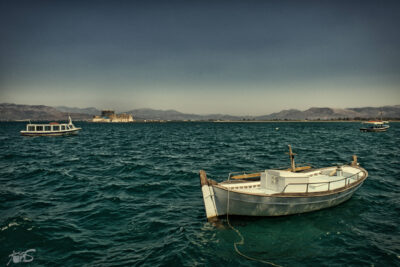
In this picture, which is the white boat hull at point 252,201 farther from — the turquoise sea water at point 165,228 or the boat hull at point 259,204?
the turquoise sea water at point 165,228

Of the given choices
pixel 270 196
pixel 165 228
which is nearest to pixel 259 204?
pixel 270 196

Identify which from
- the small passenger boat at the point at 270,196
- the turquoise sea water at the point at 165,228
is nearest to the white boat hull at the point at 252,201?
the small passenger boat at the point at 270,196

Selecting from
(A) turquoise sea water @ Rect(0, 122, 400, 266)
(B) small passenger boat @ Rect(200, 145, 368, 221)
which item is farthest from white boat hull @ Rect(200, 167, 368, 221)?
(A) turquoise sea water @ Rect(0, 122, 400, 266)

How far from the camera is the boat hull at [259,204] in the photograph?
11273 mm

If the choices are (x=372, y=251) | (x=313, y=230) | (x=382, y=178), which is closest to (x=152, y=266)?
(x=313, y=230)

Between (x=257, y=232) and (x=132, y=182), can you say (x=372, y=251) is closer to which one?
(x=257, y=232)

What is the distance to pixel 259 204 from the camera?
1150 cm

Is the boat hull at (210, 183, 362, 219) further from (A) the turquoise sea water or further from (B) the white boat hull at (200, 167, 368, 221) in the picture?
(A) the turquoise sea water

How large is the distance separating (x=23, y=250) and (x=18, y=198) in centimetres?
780

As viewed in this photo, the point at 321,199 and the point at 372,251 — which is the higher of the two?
the point at 321,199

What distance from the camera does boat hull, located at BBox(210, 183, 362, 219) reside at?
37.0ft

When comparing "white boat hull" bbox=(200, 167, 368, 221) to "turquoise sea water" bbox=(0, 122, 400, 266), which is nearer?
"turquoise sea water" bbox=(0, 122, 400, 266)

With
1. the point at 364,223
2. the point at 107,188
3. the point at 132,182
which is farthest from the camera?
the point at 132,182

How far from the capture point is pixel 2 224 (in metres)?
11.3
